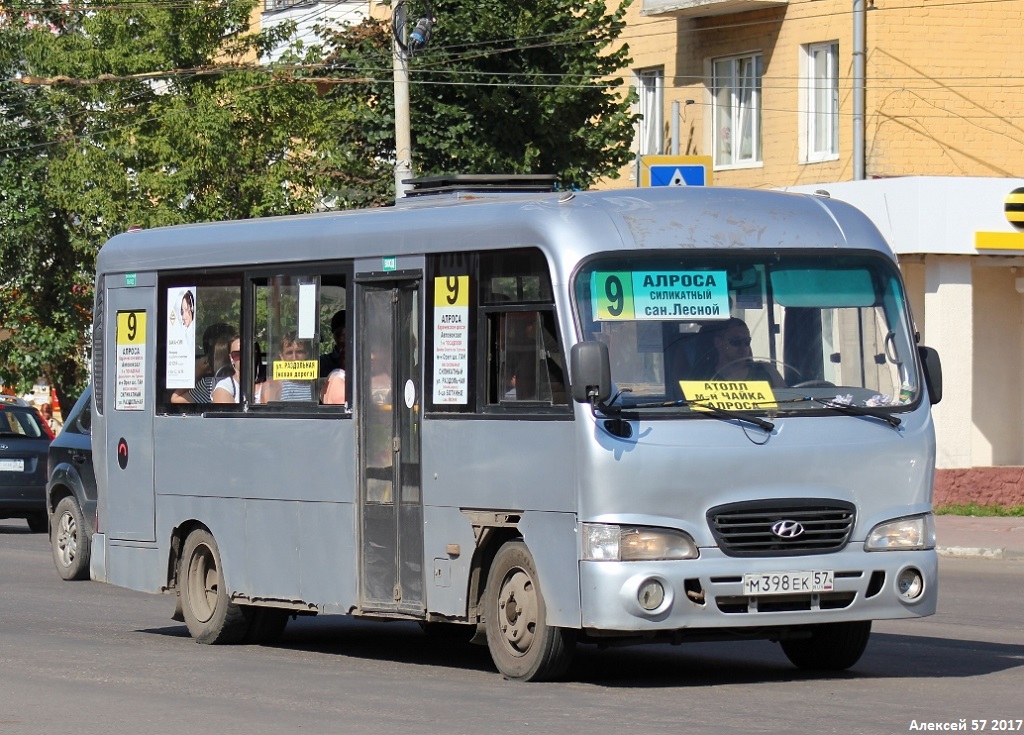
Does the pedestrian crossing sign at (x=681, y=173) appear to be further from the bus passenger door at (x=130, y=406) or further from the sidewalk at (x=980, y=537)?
the bus passenger door at (x=130, y=406)

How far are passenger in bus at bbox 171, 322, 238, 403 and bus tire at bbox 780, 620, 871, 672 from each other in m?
4.29

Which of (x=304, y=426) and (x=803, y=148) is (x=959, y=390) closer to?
(x=803, y=148)

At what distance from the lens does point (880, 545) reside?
421 inches

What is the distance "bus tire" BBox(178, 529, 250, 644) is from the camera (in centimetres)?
1341

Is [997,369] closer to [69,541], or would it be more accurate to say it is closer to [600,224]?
[69,541]

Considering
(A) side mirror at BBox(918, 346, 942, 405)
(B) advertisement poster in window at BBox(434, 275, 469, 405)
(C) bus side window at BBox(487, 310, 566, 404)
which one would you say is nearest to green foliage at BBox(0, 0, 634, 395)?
(B) advertisement poster in window at BBox(434, 275, 469, 405)

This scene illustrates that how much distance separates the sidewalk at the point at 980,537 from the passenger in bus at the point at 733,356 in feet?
36.6

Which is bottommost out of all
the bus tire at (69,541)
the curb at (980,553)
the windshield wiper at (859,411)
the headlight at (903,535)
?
the curb at (980,553)

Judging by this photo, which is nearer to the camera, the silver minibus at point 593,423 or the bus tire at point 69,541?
the silver minibus at point 593,423

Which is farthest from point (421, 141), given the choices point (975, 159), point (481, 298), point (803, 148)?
point (481, 298)

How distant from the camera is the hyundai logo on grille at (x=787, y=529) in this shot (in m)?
10.5

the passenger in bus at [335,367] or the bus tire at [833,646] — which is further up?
the passenger in bus at [335,367]

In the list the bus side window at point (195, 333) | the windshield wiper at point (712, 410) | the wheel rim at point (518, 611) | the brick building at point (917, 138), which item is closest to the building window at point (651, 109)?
the brick building at point (917, 138)

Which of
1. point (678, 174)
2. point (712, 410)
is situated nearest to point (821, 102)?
point (678, 174)
